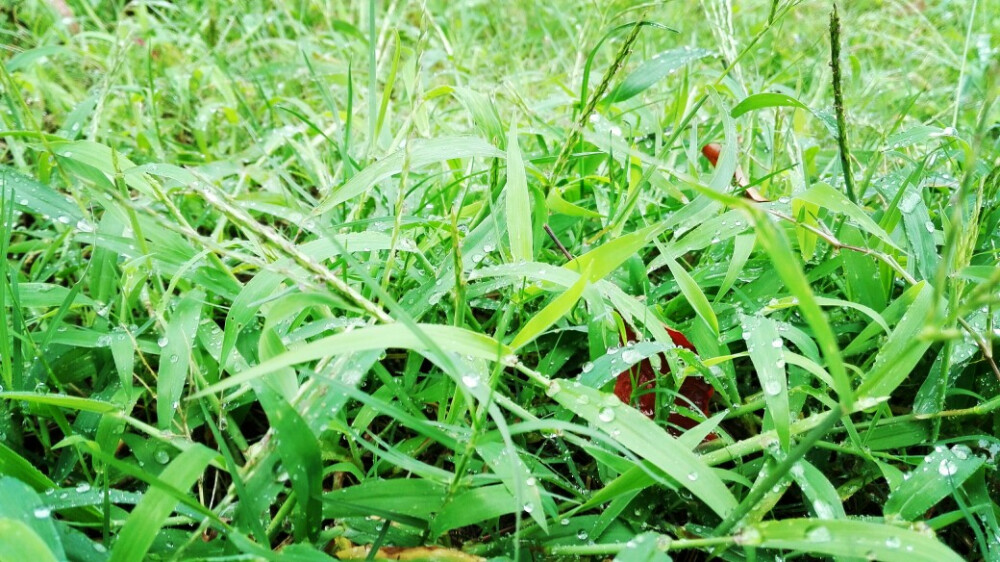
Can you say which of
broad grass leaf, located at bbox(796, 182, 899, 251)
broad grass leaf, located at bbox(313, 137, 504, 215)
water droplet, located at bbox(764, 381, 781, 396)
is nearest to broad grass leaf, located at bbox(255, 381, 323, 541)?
broad grass leaf, located at bbox(313, 137, 504, 215)

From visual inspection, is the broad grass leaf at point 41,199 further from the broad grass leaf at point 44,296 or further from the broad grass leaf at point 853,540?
the broad grass leaf at point 853,540

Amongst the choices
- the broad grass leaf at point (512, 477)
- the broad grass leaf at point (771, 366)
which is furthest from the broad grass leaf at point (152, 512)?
the broad grass leaf at point (771, 366)

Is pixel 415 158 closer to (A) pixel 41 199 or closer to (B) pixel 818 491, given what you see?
(A) pixel 41 199

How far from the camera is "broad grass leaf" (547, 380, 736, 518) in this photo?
2.15 feet

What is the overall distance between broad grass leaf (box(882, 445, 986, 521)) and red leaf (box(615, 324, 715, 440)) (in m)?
0.22

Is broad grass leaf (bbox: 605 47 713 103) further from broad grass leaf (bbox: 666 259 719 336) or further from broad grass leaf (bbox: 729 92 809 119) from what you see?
broad grass leaf (bbox: 666 259 719 336)

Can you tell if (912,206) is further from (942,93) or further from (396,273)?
(942,93)

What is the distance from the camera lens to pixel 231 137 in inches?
69.3

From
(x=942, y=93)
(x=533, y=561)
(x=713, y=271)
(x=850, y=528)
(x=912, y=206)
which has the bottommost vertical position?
(x=533, y=561)

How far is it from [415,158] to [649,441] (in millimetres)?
536

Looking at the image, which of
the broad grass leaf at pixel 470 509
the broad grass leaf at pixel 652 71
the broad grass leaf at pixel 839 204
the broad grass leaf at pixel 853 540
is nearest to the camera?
the broad grass leaf at pixel 853 540

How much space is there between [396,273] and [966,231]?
2.46ft

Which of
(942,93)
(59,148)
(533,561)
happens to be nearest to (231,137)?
(59,148)

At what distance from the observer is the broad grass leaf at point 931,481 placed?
0.73 metres
